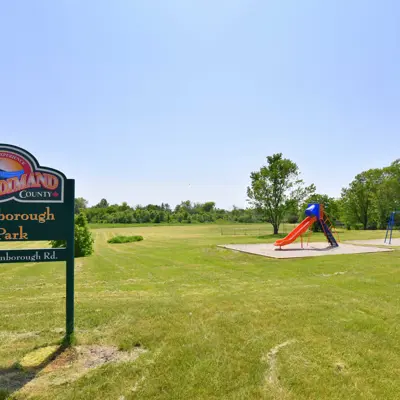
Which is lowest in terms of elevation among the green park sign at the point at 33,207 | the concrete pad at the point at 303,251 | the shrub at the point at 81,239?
the concrete pad at the point at 303,251

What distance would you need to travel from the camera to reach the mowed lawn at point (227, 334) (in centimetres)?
311

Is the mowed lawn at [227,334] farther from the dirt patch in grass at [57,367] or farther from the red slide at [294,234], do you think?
the red slide at [294,234]

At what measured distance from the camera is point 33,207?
4.27 meters

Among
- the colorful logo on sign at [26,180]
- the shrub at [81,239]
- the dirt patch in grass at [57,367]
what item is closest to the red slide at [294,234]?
the shrub at [81,239]

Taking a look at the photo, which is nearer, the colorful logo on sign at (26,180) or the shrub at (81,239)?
the colorful logo on sign at (26,180)

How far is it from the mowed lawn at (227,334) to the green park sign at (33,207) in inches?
40.3

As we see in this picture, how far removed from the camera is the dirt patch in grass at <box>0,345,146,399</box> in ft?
10.3

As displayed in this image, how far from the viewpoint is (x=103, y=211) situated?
103 meters

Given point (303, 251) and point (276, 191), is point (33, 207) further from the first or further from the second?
point (276, 191)

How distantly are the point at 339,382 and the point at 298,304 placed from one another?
2550 millimetres

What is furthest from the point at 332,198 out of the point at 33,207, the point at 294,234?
the point at 33,207

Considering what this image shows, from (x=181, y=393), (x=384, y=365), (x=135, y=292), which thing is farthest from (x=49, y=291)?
(x=384, y=365)

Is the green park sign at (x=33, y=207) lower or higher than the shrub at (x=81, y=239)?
higher

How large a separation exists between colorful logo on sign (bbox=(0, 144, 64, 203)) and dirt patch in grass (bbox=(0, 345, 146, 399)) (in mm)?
2061
